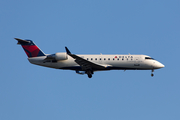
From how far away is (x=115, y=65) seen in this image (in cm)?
4472

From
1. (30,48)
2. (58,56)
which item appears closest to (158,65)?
(58,56)

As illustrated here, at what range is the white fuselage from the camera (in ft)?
146

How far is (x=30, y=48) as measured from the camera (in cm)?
4562

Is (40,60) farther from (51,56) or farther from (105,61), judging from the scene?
(105,61)

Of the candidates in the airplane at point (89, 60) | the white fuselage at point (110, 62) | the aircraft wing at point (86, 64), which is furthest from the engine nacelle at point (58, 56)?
the aircraft wing at point (86, 64)

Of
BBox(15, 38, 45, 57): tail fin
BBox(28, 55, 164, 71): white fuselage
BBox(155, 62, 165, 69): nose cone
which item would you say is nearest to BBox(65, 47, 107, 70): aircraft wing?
BBox(28, 55, 164, 71): white fuselage

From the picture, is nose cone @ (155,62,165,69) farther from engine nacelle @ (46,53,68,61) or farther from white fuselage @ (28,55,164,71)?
engine nacelle @ (46,53,68,61)

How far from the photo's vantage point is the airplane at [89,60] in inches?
1735

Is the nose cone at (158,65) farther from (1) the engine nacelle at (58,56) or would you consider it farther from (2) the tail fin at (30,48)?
(2) the tail fin at (30,48)

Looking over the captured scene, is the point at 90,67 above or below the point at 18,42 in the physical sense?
below

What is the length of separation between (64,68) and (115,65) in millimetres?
7181

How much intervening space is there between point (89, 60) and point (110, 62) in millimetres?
2967

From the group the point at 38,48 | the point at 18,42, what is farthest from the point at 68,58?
the point at 18,42

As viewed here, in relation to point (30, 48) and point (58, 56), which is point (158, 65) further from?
point (30, 48)
